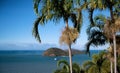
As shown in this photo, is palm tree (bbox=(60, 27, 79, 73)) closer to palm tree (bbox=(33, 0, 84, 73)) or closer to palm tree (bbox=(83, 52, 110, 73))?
palm tree (bbox=(33, 0, 84, 73))

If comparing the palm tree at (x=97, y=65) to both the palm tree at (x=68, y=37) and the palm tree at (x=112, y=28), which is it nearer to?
the palm tree at (x=112, y=28)

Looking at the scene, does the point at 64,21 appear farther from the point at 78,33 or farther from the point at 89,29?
Result: the point at 89,29

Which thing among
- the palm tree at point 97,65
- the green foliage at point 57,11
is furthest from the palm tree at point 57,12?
the palm tree at point 97,65

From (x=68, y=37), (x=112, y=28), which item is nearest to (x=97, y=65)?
(x=68, y=37)

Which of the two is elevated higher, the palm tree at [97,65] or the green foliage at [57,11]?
the green foliage at [57,11]

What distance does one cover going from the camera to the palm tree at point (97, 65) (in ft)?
82.1

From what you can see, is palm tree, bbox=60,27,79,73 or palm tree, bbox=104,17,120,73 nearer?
palm tree, bbox=104,17,120,73

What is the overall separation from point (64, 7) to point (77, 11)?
0.77 m

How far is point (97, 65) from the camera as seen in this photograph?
25531 mm

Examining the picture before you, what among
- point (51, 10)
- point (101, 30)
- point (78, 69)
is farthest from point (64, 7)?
point (78, 69)

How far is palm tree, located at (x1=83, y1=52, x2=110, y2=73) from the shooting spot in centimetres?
2501

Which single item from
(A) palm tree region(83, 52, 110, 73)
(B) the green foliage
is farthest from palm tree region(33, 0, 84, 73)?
(A) palm tree region(83, 52, 110, 73)

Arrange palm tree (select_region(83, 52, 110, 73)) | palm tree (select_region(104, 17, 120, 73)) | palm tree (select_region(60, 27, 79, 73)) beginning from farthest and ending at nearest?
palm tree (select_region(83, 52, 110, 73)) → palm tree (select_region(60, 27, 79, 73)) → palm tree (select_region(104, 17, 120, 73))

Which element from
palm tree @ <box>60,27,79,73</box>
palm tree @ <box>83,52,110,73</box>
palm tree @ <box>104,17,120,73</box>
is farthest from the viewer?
palm tree @ <box>83,52,110,73</box>
